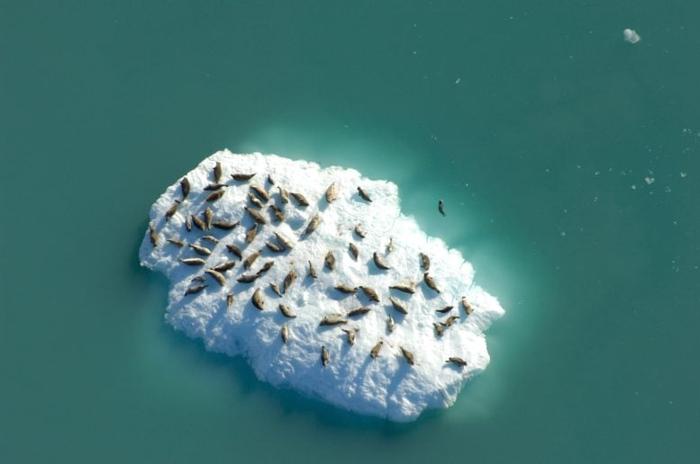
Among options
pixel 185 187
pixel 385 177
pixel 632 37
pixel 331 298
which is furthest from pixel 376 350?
pixel 632 37

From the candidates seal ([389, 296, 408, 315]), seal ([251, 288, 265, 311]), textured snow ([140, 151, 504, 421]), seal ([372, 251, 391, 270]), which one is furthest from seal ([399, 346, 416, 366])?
seal ([251, 288, 265, 311])

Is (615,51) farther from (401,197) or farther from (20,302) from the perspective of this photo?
(20,302)

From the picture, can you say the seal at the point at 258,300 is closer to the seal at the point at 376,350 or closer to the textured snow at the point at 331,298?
the textured snow at the point at 331,298

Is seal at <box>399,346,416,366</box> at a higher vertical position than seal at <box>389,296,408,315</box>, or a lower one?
lower

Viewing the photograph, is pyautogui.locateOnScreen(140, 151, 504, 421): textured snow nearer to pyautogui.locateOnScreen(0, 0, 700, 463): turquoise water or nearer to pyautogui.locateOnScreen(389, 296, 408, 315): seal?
pyautogui.locateOnScreen(389, 296, 408, 315): seal

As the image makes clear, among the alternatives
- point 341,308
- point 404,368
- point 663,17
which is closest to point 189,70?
point 341,308

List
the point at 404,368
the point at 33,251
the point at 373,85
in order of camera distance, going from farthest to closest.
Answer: the point at 373,85
the point at 33,251
the point at 404,368
